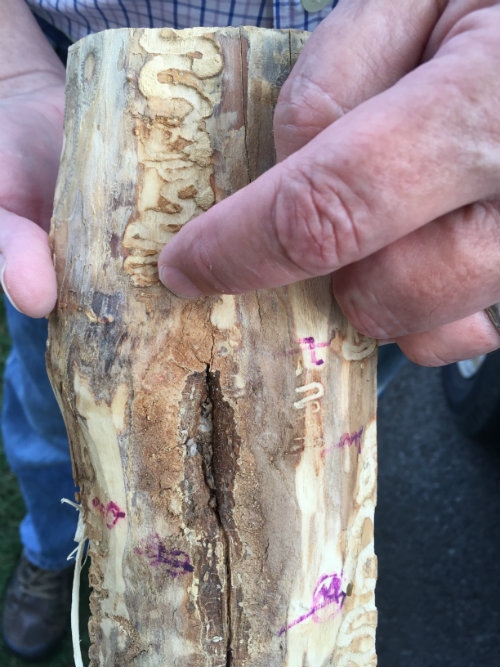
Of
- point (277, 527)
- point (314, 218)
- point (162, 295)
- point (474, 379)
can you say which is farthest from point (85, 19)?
point (474, 379)

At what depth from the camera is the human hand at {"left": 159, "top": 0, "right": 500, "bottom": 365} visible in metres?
0.71

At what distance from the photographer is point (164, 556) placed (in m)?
0.97

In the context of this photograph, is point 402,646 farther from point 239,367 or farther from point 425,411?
point 239,367

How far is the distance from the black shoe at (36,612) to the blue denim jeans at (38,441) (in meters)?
0.10

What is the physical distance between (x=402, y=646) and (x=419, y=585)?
0.23 meters

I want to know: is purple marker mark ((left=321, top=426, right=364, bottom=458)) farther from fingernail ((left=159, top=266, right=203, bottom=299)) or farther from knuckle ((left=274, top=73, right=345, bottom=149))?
knuckle ((left=274, top=73, right=345, bottom=149))

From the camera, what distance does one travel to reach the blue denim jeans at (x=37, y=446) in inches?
64.4

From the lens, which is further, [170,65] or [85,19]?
[85,19]

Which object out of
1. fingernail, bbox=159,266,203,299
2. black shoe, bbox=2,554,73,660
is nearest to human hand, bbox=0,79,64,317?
fingernail, bbox=159,266,203,299

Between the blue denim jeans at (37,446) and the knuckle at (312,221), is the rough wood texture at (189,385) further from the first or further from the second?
the blue denim jeans at (37,446)

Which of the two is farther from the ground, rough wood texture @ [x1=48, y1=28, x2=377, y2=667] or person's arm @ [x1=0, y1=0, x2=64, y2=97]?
person's arm @ [x1=0, y1=0, x2=64, y2=97]

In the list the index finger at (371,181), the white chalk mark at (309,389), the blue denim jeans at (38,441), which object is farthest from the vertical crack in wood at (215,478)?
the blue denim jeans at (38,441)

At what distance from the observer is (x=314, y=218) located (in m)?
0.77

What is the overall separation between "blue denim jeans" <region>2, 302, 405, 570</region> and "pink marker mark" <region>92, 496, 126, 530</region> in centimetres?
67
